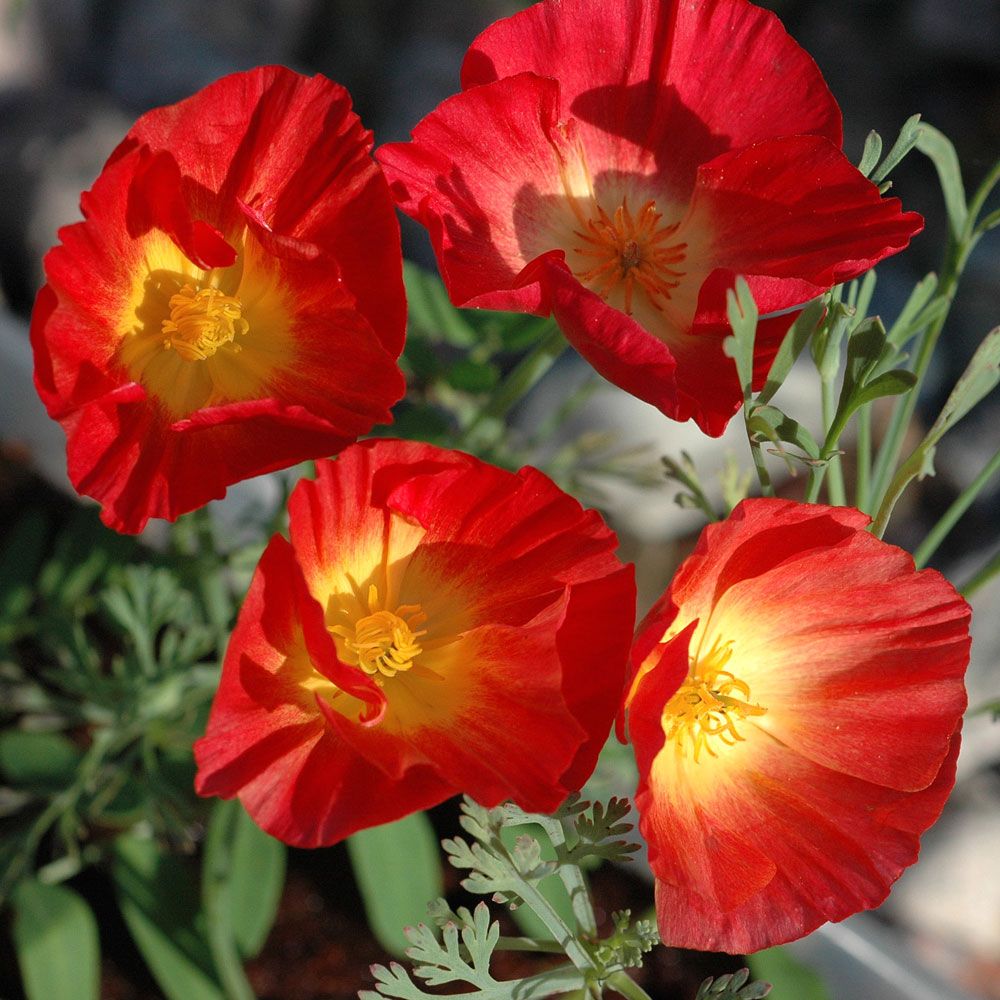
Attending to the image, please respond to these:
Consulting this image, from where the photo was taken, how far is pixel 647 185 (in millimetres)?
664

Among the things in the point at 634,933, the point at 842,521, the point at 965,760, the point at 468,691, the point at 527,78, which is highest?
the point at 527,78

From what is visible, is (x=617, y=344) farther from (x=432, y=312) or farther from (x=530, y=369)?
(x=432, y=312)

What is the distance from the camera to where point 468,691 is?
551 mm

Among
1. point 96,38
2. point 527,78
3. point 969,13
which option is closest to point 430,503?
point 527,78

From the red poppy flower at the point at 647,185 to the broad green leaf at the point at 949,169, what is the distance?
0.05 m

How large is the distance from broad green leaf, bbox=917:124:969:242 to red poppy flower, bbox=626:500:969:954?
0.20 meters

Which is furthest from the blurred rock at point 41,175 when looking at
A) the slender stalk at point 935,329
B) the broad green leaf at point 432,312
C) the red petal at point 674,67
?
the slender stalk at point 935,329

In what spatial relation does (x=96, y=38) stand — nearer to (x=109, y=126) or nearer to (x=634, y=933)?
(x=109, y=126)

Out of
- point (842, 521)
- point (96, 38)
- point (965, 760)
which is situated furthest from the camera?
point (96, 38)

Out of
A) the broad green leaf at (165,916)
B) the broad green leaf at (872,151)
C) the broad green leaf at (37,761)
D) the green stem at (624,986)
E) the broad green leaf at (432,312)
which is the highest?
the broad green leaf at (872,151)

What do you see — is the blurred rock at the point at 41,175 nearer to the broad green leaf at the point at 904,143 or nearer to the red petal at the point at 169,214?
the red petal at the point at 169,214

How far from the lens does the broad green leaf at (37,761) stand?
87 centimetres


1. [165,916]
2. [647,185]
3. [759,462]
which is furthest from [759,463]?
[165,916]

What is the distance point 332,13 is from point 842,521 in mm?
1951
